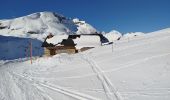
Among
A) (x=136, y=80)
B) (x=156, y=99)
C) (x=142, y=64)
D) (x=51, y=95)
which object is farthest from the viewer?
(x=142, y=64)

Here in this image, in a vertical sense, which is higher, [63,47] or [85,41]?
[85,41]

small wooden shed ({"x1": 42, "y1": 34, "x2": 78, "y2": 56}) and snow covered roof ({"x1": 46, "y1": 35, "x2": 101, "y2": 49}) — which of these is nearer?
snow covered roof ({"x1": 46, "y1": 35, "x2": 101, "y2": 49})

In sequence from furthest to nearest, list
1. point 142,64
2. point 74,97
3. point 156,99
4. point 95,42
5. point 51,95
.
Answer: point 95,42 → point 142,64 → point 51,95 → point 74,97 → point 156,99

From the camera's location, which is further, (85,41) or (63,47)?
(63,47)

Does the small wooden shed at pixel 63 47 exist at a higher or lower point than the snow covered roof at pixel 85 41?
lower

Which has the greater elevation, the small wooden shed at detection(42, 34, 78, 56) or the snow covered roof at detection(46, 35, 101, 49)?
the snow covered roof at detection(46, 35, 101, 49)

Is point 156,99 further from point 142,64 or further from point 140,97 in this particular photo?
point 142,64

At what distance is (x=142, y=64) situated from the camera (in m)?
21.2

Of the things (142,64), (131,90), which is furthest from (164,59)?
(131,90)

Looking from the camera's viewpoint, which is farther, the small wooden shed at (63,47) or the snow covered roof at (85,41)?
the small wooden shed at (63,47)

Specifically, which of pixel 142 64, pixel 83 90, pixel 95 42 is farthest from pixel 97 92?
pixel 95 42

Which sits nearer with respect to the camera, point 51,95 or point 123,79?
point 51,95

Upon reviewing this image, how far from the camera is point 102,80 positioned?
17156 mm

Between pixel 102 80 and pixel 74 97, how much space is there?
463 centimetres
